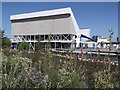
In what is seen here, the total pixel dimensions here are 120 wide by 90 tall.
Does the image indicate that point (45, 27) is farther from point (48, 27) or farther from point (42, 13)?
point (42, 13)

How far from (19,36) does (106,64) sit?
65548 mm

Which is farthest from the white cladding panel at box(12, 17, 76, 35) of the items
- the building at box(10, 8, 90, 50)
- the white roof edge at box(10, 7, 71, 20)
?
the white roof edge at box(10, 7, 71, 20)

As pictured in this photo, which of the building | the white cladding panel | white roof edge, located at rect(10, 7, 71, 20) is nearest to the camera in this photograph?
white roof edge, located at rect(10, 7, 71, 20)

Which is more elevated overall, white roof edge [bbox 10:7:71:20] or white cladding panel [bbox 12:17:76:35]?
white roof edge [bbox 10:7:71:20]

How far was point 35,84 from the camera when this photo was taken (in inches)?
150

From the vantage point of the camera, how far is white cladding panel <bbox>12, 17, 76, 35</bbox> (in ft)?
181

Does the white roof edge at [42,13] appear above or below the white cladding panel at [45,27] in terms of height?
above

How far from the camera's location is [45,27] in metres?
60.8

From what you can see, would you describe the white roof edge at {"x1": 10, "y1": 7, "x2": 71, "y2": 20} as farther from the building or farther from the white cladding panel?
the white cladding panel

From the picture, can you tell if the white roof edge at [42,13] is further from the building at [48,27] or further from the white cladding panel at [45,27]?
the white cladding panel at [45,27]

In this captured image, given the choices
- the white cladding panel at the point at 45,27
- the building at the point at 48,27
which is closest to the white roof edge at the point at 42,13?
the building at the point at 48,27

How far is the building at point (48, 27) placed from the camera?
55.1 meters

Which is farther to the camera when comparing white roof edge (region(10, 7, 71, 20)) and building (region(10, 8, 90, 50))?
building (region(10, 8, 90, 50))

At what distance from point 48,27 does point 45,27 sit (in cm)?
138
